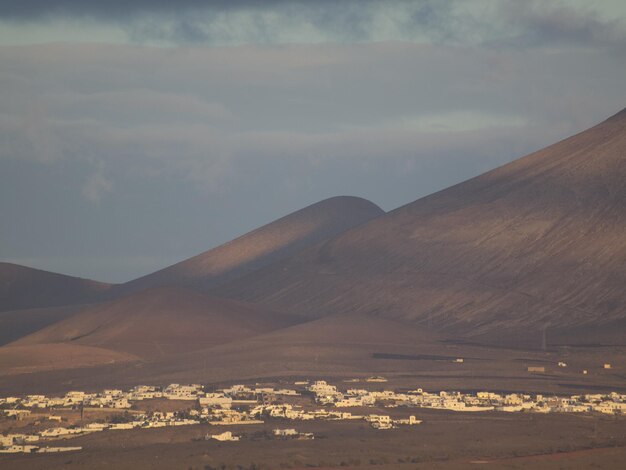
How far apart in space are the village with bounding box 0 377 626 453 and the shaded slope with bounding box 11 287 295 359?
3932 cm

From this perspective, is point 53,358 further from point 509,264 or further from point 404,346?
point 509,264

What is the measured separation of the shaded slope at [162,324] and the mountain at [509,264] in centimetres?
1510

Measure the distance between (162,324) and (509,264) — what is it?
41.7 metres

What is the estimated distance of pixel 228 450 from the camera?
66.8 meters

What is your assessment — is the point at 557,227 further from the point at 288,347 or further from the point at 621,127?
the point at 288,347

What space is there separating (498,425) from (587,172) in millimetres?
111545

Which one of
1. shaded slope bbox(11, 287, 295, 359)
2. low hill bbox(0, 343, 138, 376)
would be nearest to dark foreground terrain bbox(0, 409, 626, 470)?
low hill bbox(0, 343, 138, 376)

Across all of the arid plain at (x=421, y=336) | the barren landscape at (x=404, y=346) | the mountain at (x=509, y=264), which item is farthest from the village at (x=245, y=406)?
the mountain at (x=509, y=264)

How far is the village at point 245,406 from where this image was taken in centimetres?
7594

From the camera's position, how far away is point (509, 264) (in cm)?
17112

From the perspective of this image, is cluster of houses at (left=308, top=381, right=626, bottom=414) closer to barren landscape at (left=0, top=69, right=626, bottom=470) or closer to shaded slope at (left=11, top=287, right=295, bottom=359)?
barren landscape at (left=0, top=69, right=626, bottom=470)

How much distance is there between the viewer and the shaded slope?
477ft

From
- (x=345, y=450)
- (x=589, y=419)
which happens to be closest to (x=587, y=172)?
(x=589, y=419)


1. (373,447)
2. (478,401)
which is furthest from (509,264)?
(373,447)
